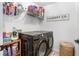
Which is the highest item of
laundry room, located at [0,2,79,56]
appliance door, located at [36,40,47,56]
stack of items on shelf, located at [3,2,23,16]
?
stack of items on shelf, located at [3,2,23,16]

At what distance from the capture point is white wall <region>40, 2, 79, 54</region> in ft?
4.36

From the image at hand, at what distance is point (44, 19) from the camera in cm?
134

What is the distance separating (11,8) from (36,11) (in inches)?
9.5

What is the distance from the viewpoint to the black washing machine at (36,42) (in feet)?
4.32

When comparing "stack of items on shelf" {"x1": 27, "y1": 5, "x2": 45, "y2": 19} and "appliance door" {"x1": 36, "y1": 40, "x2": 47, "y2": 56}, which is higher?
"stack of items on shelf" {"x1": 27, "y1": 5, "x2": 45, "y2": 19}

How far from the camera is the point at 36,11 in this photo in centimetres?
135

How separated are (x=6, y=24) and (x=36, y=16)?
295 mm

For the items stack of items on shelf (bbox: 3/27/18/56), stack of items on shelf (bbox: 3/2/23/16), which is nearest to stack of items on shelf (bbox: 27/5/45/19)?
stack of items on shelf (bbox: 3/2/23/16)

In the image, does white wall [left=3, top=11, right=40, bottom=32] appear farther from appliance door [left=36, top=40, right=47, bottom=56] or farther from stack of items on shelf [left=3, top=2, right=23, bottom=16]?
appliance door [left=36, top=40, right=47, bottom=56]

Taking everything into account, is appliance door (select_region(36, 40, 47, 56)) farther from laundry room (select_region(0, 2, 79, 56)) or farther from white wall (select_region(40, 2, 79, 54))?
white wall (select_region(40, 2, 79, 54))

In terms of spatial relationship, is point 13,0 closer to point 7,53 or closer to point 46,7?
point 46,7

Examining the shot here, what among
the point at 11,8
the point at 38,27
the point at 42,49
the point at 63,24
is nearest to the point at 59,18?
the point at 63,24

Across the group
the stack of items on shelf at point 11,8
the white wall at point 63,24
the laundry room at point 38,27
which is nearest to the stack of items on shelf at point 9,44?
the laundry room at point 38,27

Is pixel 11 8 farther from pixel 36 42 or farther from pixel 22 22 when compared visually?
pixel 36 42
